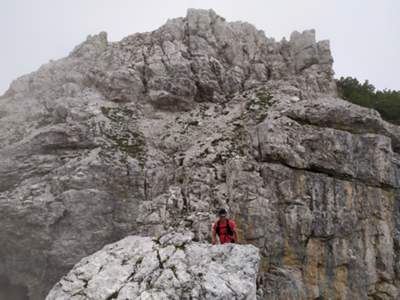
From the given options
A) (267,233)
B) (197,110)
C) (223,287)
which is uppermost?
(197,110)

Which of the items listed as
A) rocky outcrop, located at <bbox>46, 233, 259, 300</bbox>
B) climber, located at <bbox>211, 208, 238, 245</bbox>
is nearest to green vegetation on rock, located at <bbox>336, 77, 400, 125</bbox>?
climber, located at <bbox>211, 208, 238, 245</bbox>

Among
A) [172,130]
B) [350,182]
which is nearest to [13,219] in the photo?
[172,130]

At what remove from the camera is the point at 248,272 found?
13039 millimetres

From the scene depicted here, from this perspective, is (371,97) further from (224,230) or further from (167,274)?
(167,274)

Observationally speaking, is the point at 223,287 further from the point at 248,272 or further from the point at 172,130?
the point at 172,130

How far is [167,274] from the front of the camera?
13.3m

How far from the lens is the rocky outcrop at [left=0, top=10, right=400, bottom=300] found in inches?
688

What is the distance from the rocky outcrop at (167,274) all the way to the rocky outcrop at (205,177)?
271cm

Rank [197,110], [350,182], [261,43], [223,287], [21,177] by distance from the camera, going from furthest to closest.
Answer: [261,43] → [197,110] → [21,177] → [350,182] → [223,287]

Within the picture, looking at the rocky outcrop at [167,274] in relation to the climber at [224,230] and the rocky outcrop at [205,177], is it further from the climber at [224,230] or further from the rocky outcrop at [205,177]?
the rocky outcrop at [205,177]

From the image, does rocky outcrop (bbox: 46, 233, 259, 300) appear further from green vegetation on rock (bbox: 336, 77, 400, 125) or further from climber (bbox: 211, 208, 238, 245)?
green vegetation on rock (bbox: 336, 77, 400, 125)

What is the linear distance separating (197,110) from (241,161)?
7809 mm

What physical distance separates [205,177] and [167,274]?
24.4 ft

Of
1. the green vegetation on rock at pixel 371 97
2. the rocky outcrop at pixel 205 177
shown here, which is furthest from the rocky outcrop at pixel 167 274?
the green vegetation on rock at pixel 371 97
